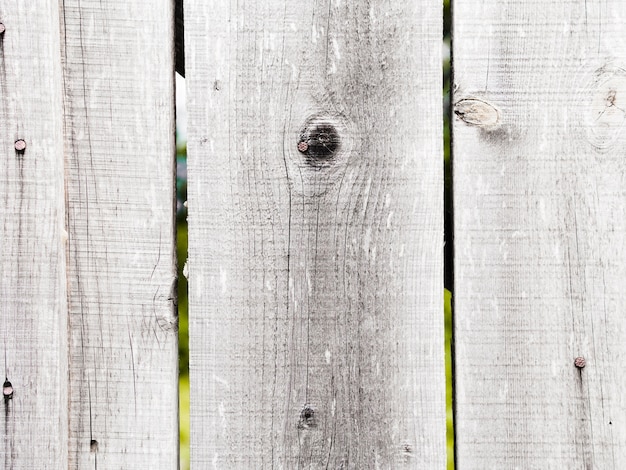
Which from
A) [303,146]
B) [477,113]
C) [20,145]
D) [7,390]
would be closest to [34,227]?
[20,145]

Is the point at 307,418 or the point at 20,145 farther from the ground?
the point at 20,145

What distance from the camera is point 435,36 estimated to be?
1245 millimetres

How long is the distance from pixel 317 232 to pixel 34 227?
51 centimetres

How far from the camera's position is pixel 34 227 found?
4.20ft

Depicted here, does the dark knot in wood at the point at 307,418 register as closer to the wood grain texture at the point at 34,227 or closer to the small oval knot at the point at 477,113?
the wood grain texture at the point at 34,227

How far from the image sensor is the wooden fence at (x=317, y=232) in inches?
49.2

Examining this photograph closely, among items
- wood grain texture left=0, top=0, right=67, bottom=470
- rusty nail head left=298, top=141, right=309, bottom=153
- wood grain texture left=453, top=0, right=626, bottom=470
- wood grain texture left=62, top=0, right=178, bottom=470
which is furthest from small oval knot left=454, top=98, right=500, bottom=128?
wood grain texture left=0, top=0, right=67, bottom=470

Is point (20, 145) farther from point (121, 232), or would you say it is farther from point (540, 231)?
point (540, 231)

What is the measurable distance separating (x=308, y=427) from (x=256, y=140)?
1.70ft

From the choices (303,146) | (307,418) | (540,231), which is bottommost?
(307,418)

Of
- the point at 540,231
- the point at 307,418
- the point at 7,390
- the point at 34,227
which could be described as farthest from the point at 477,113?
the point at 7,390

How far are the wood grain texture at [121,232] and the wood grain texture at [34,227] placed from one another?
25 mm

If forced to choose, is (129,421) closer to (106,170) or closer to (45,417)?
(45,417)

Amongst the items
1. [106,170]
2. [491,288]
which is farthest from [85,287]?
[491,288]
